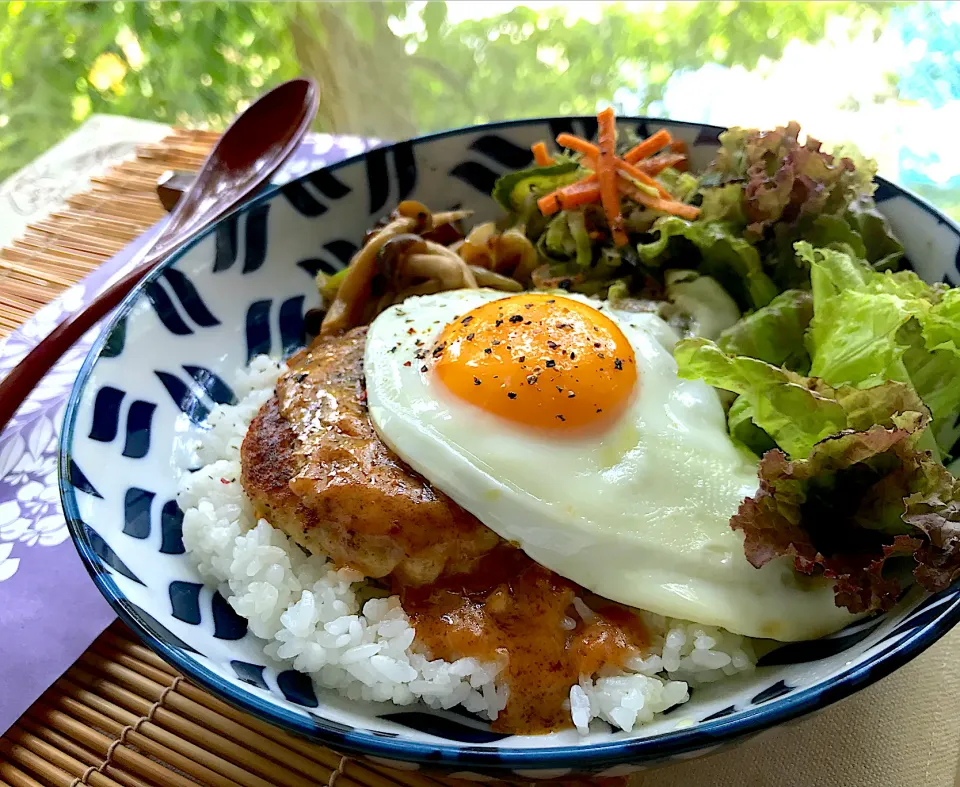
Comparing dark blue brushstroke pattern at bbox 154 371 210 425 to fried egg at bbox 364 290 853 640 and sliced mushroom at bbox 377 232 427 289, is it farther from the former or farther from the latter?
sliced mushroom at bbox 377 232 427 289

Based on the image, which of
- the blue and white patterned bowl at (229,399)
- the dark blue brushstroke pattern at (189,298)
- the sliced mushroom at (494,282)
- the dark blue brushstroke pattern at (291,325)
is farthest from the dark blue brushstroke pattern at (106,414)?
Answer: the sliced mushroom at (494,282)

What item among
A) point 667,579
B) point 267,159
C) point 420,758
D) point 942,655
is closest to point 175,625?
point 420,758

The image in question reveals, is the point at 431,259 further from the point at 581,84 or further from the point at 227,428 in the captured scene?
the point at 581,84

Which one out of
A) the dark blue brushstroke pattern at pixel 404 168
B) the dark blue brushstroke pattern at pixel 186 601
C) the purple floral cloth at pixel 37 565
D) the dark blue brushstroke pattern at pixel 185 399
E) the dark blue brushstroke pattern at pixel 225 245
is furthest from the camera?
the dark blue brushstroke pattern at pixel 404 168

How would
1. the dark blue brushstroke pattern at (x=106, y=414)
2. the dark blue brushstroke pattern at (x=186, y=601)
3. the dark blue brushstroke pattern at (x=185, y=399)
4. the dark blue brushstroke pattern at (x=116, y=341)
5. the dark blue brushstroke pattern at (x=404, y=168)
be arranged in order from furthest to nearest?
the dark blue brushstroke pattern at (x=404, y=168) → the dark blue brushstroke pattern at (x=185, y=399) → the dark blue brushstroke pattern at (x=116, y=341) → the dark blue brushstroke pattern at (x=106, y=414) → the dark blue brushstroke pattern at (x=186, y=601)

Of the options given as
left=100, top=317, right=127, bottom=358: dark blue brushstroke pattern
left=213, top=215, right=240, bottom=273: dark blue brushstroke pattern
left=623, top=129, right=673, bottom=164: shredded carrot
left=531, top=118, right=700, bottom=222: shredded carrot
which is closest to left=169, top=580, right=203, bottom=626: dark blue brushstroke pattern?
left=100, top=317, right=127, bottom=358: dark blue brushstroke pattern

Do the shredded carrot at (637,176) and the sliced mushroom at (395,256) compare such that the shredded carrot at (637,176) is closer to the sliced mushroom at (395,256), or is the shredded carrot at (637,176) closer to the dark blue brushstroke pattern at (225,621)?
the sliced mushroom at (395,256)

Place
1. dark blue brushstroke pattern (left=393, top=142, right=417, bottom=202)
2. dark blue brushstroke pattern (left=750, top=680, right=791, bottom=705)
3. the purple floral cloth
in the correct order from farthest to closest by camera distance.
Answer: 1. dark blue brushstroke pattern (left=393, top=142, right=417, bottom=202)
2. the purple floral cloth
3. dark blue brushstroke pattern (left=750, top=680, right=791, bottom=705)

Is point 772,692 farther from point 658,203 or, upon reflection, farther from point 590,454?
point 658,203
